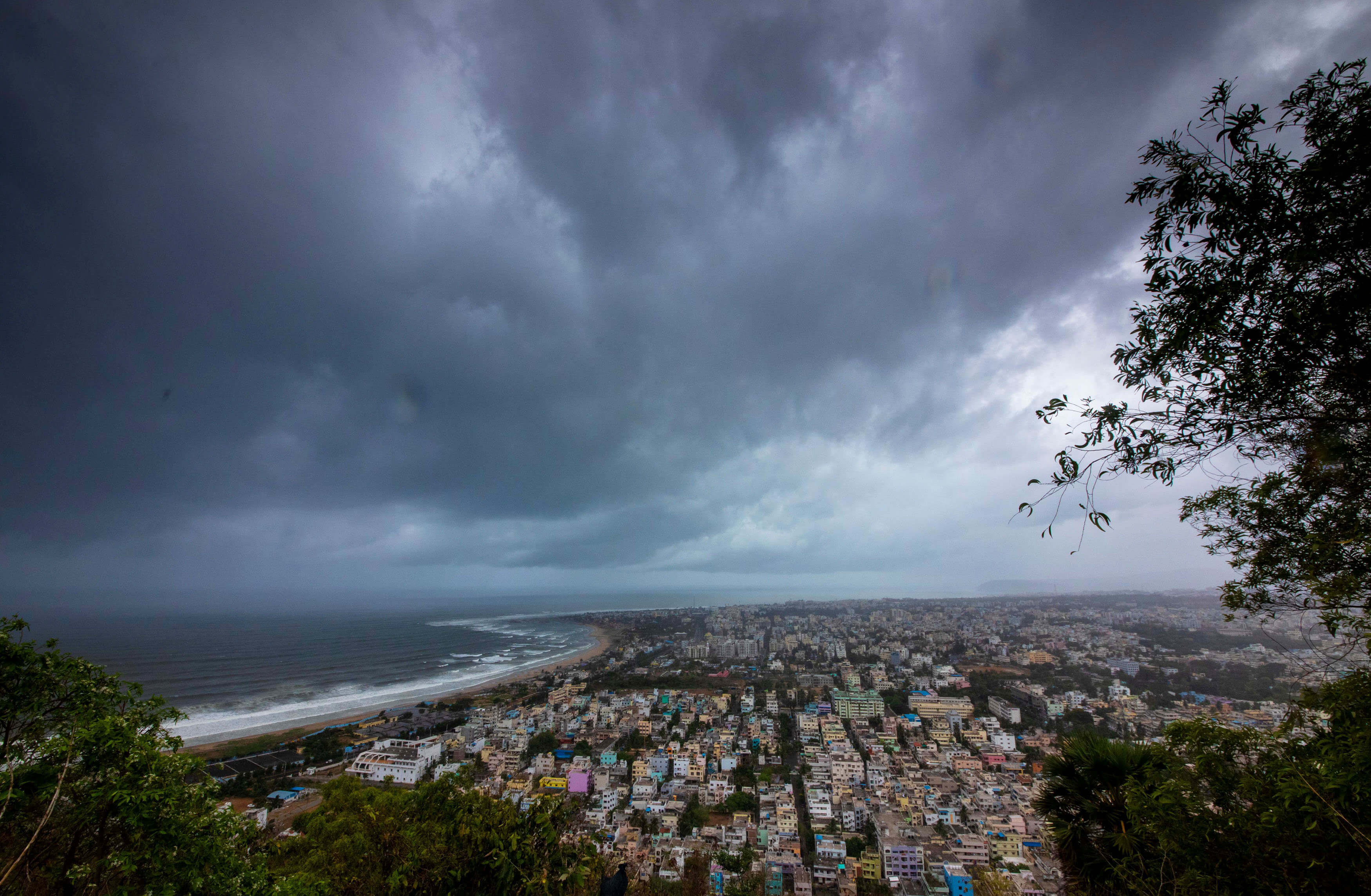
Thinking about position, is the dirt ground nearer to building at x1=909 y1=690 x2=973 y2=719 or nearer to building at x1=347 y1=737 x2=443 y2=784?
building at x1=347 y1=737 x2=443 y2=784

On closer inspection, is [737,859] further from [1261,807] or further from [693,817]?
[1261,807]

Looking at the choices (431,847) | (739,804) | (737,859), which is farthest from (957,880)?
(431,847)

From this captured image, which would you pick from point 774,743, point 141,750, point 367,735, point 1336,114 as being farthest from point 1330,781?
point 367,735

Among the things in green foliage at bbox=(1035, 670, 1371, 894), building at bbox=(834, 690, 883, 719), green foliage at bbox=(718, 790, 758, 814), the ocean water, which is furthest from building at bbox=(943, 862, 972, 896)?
the ocean water

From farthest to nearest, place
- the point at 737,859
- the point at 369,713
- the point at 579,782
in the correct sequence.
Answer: the point at 369,713, the point at 579,782, the point at 737,859

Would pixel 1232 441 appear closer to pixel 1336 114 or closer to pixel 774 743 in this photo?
pixel 1336 114
